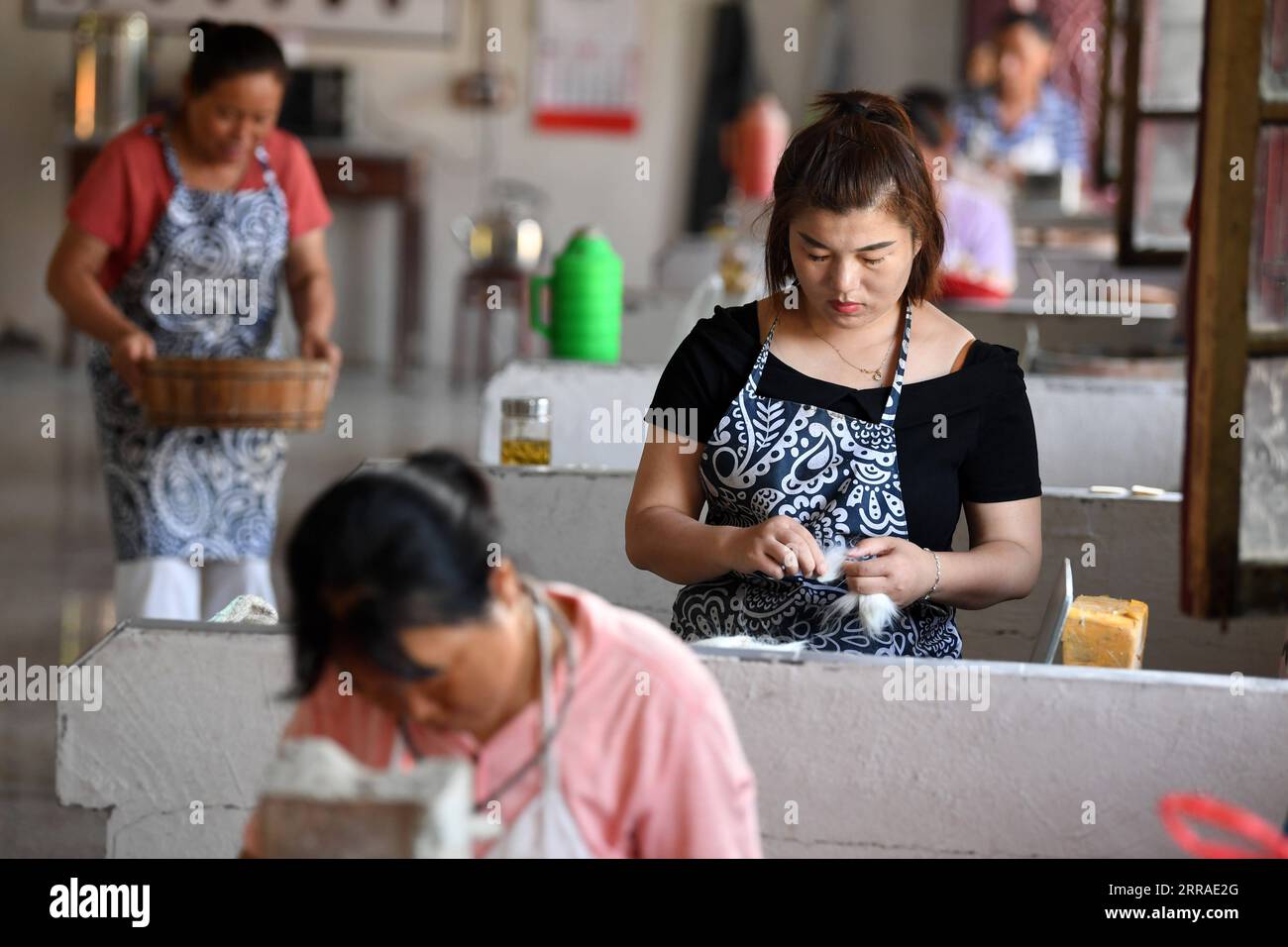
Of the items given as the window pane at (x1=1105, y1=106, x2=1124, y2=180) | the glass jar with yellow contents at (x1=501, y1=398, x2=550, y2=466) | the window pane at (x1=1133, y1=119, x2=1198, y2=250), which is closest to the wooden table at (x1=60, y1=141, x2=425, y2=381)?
the window pane at (x1=1105, y1=106, x2=1124, y2=180)

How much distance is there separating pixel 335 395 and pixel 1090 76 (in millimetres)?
4224

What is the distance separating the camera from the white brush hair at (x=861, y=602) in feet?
6.06

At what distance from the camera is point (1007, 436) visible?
1986 mm

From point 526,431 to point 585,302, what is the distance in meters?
0.58

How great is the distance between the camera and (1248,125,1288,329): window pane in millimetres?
1522

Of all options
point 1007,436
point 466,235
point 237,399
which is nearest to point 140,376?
point 237,399

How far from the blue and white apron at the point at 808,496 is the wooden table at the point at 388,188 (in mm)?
6849

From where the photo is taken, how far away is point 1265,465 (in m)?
1.54

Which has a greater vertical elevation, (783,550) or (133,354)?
(133,354)

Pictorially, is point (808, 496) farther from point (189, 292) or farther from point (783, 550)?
Result: point (189, 292)

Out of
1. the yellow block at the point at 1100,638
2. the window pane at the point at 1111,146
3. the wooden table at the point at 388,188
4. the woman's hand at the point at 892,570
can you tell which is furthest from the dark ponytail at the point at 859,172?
the wooden table at the point at 388,188

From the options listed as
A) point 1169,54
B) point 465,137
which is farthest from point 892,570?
point 465,137

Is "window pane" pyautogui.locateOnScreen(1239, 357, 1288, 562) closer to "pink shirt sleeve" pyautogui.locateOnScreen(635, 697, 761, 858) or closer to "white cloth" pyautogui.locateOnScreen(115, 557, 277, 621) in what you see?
"pink shirt sleeve" pyautogui.locateOnScreen(635, 697, 761, 858)

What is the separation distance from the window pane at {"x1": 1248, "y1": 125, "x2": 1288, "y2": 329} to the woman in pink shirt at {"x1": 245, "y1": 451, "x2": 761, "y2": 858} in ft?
2.21
